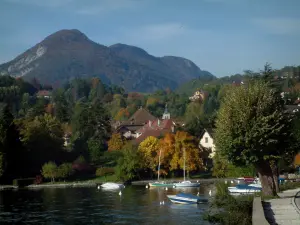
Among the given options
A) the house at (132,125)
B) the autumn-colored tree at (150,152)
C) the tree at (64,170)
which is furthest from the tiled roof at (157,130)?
the tree at (64,170)

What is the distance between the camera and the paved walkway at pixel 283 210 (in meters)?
24.7

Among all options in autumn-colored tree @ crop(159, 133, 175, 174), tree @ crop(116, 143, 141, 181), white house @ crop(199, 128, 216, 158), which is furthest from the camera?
white house @ crop(199, 128, 216, 158)

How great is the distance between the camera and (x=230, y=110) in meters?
33.1

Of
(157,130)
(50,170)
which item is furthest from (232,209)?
(157,130)

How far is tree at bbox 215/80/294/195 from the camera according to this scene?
32250 mm

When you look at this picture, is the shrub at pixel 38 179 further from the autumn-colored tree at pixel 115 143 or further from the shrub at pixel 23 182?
the autumn-colored tree at pixel 115 143

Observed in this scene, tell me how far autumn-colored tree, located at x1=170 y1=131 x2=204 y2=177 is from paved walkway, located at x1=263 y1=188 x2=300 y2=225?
5507cm

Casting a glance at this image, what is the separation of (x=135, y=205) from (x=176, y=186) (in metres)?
24.1

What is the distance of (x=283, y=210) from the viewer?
27.6 metres

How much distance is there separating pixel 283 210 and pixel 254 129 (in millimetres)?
6118

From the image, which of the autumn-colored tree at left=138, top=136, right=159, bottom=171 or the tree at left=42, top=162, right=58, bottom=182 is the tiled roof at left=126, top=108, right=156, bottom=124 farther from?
the tree at left=42, top=162, right=58, bottom=182

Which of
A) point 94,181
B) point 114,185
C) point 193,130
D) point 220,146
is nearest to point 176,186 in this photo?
point 114,185

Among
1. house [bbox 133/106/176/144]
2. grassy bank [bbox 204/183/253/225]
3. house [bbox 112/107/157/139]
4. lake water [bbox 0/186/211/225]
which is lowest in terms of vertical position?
lake water [bbox 0/186/211/225]

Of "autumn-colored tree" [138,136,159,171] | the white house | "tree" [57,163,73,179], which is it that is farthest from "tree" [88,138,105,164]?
the white house
